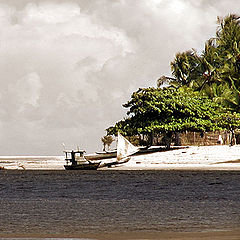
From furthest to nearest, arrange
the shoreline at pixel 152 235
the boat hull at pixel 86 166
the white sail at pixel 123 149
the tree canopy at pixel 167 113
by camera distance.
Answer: the tree canopy at pixel 167 113 < the white sail at pixel 123 149 < the boat hull at pixel 86 166 < the shoreline at pixel 152 235

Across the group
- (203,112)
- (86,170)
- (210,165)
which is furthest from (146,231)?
(203,112)

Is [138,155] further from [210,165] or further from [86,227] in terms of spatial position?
[86,227]

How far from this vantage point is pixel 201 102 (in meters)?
74.0

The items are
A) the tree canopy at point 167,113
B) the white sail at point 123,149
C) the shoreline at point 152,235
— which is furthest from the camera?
the tree canopy at point 167,113

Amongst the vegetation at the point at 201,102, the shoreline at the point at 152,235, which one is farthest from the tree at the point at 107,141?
the shoreline at the point at 152,235

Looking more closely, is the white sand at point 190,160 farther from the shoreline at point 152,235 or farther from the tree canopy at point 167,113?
the shoreline at point 152,235

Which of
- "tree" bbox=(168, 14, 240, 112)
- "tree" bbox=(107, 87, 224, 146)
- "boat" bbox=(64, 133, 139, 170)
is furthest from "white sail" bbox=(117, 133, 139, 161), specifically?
→ "tree" bbox=(168, 14, 240, 112)

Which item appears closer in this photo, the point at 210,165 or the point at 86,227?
the point at 86,227

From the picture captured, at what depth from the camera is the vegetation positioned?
70938mm

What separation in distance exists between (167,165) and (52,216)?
156ft

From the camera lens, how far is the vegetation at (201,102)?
70.9 m

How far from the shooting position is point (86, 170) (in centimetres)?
6819

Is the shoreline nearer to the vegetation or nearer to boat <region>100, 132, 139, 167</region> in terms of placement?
boat <region>100, 132, 139, 167</region>

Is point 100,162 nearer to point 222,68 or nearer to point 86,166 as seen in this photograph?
point 86,166
